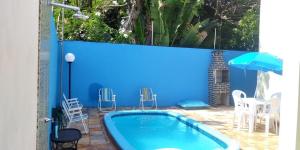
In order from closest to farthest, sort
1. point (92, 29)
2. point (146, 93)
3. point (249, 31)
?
point (146, 93), point (92, 29), point (249, 31)

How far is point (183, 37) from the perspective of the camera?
13.9 m

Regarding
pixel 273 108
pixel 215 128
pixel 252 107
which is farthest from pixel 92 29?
pixel 273 108

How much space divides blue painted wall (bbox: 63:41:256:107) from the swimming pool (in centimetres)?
160

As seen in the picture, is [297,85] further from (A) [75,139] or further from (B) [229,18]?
(B) [229,18]

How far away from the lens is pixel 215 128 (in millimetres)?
8539

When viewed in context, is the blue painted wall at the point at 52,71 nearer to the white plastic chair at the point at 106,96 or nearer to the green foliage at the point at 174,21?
the white plastic chair at the point at 106,96

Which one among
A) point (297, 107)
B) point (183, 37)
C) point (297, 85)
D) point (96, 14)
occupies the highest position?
point (96, 14)

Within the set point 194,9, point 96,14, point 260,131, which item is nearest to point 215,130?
point 260,131

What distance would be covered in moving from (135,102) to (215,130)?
13.6 ft

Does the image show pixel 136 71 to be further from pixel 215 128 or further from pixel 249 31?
pixel 249 31

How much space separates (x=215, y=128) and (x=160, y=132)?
4.73 ft

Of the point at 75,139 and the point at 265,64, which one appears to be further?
the point at 265,64

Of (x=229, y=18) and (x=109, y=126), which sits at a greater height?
(x=229, y=18)

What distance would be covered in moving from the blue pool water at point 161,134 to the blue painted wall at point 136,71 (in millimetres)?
1733
